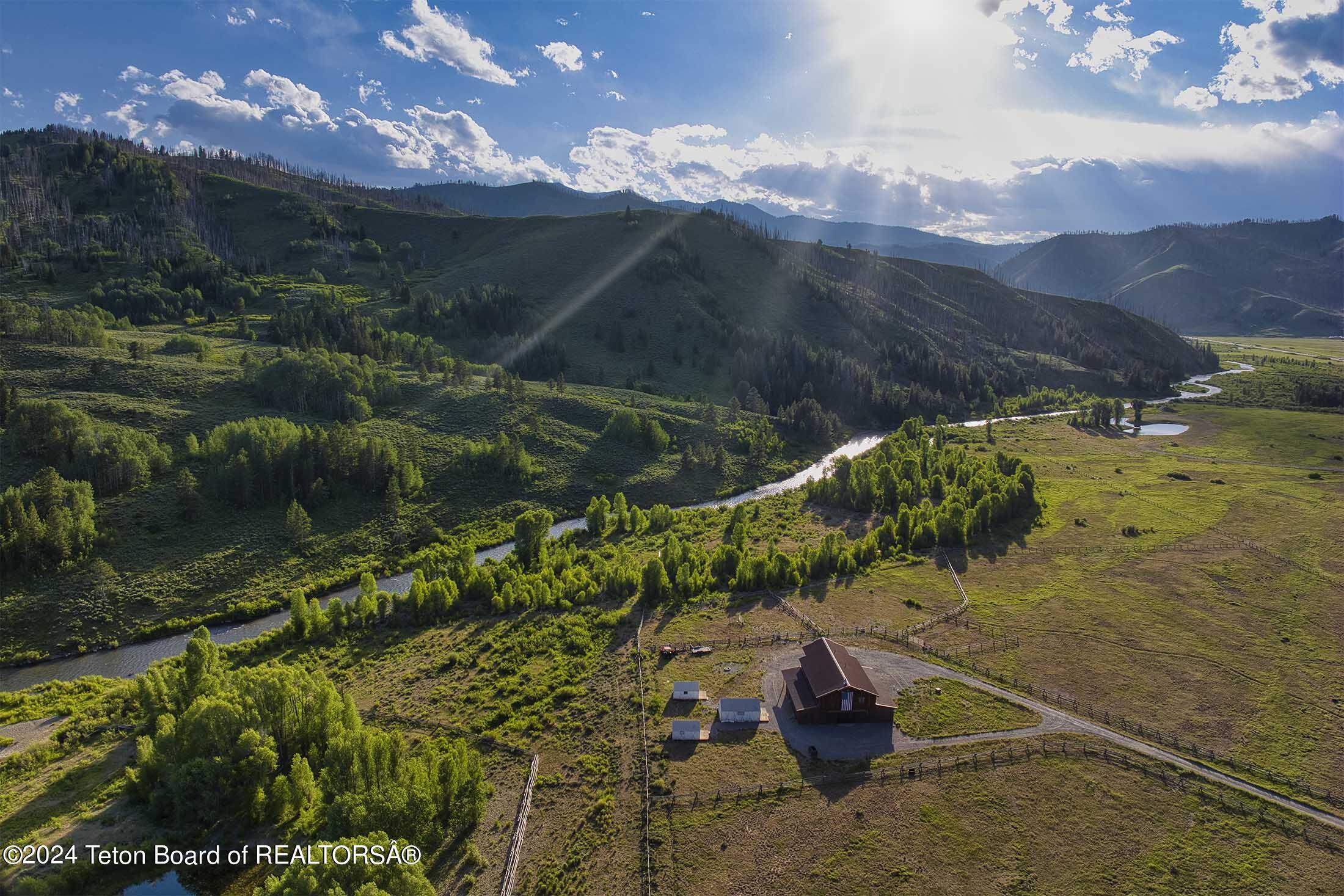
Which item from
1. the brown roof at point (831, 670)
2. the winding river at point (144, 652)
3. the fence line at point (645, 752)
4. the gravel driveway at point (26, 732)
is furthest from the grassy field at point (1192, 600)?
the gravel driveway at point (26, 732)

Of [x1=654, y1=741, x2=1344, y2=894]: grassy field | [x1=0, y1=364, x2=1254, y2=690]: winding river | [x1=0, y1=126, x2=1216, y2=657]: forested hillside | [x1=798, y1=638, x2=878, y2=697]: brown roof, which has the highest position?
[x1=0, y1=126, x2=1216, y2=657]: forested hillside

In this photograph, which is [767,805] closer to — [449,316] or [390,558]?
[390,558]

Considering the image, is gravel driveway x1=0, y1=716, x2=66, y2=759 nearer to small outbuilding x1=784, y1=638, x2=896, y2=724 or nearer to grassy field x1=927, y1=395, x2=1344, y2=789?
small outbuilding x1=784, y1=638, x2=896, y2=724

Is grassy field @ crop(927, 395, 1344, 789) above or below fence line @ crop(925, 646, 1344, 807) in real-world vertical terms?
above

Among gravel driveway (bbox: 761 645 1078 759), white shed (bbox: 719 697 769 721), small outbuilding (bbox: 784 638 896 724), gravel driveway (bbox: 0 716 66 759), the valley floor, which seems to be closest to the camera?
the valley floor

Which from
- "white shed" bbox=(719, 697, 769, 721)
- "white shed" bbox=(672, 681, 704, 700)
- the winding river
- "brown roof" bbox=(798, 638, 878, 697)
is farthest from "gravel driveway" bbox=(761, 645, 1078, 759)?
the winding river

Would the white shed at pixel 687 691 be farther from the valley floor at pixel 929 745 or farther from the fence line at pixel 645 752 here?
the fence line at pixel 645 752

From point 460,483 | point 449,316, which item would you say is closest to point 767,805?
point 460,483

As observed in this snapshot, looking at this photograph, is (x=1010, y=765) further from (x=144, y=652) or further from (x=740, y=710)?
(x=144, y=652)

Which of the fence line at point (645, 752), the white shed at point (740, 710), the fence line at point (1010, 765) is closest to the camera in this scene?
the fence line at point (645, 752)
